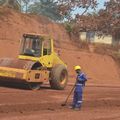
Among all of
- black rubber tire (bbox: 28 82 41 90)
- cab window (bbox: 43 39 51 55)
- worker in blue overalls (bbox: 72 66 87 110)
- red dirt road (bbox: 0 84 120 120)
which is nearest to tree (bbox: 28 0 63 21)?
cab window (bbox: 43 39 51 55)

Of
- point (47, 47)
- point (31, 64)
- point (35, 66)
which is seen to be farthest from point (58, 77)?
point (31, 64)

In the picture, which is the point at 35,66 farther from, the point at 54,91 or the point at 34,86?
the point at 54,91

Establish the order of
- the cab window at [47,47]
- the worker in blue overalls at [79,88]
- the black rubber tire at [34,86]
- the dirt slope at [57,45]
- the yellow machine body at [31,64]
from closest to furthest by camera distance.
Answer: the worker in blue overalls at [79,88] → the yellow machine body at [31,64] → the black rubber tire at [34,86] → the cab window at [47,47] → the dirt slope at [57,45]

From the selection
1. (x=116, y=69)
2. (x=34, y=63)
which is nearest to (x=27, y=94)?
(x=34, y=63)

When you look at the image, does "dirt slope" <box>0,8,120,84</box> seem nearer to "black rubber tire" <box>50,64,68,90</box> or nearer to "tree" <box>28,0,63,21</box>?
"black rubber tire" <box>50,64,68,90</box>

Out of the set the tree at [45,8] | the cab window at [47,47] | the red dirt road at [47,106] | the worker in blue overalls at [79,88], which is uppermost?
the tree at [45,8]

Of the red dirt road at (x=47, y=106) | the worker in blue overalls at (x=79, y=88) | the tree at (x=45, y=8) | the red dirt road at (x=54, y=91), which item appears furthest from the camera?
the tree at (x=45, y=8)

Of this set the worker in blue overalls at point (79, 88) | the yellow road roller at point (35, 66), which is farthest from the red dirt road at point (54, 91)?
the yellow road roller at point (35, 66)

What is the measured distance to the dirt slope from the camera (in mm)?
39359

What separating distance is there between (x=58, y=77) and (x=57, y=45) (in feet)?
64.0

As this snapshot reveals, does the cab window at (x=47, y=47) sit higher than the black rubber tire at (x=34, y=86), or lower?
higher

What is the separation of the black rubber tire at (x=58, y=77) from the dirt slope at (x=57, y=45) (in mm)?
11076

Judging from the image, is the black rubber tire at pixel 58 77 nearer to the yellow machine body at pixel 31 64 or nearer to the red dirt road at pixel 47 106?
the yellow machine body at pixel 31 64

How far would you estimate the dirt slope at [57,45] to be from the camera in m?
39.4
